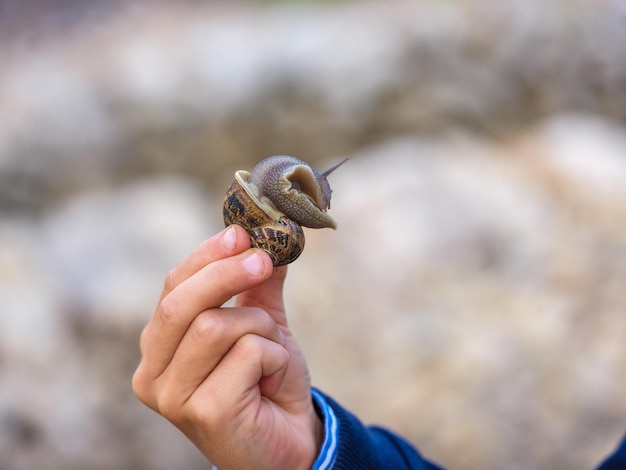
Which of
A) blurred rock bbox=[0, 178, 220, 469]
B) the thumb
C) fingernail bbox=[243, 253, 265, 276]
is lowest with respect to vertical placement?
blurred rock bbox=[0, 178, 220, 469]

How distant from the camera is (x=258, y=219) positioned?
1.66 m

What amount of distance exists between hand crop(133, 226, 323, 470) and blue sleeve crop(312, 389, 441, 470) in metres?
0.12

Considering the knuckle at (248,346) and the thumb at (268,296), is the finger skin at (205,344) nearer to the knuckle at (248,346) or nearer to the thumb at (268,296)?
the knuckle at (248,346)

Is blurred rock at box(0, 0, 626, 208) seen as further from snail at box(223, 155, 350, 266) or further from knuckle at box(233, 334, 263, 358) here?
knuckle at box(233, 334, 263, 358)

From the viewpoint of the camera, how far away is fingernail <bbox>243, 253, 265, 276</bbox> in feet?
4.89

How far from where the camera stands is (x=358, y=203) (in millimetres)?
4266

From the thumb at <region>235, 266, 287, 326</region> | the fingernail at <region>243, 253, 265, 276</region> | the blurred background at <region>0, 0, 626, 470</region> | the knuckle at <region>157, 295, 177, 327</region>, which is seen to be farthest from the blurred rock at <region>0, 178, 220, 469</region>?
the fingernail at <region>243, 253, 265, 276</region>

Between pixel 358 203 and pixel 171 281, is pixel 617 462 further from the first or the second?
pixel 358 203

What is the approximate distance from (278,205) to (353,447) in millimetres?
730

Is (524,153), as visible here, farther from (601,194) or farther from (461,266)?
(461,266)

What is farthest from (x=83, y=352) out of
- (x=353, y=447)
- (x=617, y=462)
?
(x=617, y=462)

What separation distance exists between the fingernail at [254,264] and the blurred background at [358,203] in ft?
7.62

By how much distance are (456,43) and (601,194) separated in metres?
2.05

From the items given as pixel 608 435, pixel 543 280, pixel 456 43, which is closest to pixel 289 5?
pixel 456 43
